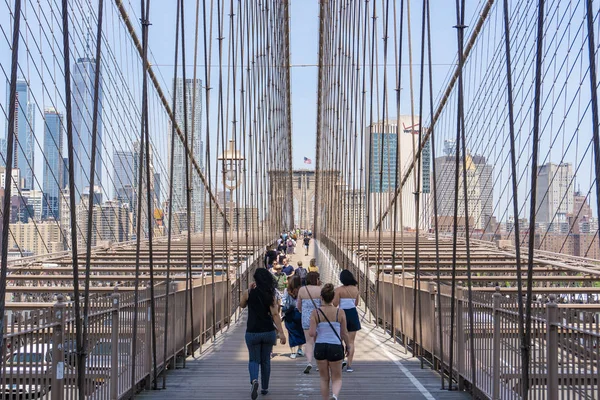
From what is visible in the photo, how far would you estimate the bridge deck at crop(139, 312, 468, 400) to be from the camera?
6609 millimetres

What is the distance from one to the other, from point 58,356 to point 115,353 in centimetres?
117

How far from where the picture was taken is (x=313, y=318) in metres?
5.99

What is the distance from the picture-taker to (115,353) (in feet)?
18.5

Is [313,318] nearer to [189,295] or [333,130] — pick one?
[189,295]

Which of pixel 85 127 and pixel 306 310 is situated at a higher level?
pixel 85 127

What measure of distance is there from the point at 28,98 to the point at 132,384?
427 inches

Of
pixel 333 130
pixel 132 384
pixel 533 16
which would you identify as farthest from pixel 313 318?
pixel 333 130

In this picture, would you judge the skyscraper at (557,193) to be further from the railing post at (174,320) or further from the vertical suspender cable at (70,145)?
the vertical suspender cable at (70,145)

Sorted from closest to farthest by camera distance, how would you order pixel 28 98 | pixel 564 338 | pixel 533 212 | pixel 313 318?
pixel 564 338 < pixel 533 212 < pixel 313 318 < pixel 28 98

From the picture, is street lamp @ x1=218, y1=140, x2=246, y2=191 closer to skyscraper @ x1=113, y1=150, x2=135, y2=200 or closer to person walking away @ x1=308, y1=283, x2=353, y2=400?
skyscraper @ x1=113, y1=150, x2=135, y2=200

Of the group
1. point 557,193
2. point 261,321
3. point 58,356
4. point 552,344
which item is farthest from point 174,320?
point 557,193

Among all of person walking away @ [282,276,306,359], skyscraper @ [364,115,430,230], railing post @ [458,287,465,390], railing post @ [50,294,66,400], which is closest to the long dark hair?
railing post @ [458,287,465,390]

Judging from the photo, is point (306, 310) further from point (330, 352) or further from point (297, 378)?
point (330, 352)

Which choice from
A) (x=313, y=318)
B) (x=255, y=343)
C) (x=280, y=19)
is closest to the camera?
(x=313, y=318)
